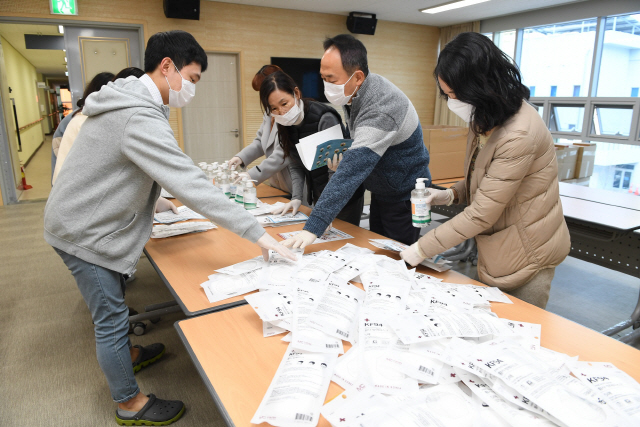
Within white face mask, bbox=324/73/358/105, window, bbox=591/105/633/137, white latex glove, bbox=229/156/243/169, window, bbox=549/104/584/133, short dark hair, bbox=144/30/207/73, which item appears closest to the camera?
short dark hair, bbox=144/30/207/73

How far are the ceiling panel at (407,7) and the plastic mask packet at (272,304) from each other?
18.5ft

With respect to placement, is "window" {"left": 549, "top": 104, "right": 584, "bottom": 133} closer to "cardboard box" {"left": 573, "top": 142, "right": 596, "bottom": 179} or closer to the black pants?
"cardboard box" {"left": 573, "top": 142, "right": 596, "bottom": 179}

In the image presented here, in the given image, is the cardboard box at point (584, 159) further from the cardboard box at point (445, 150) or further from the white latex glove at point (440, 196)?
the white latex glove at point (440, 196)

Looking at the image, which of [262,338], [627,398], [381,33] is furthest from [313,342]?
[381,33]

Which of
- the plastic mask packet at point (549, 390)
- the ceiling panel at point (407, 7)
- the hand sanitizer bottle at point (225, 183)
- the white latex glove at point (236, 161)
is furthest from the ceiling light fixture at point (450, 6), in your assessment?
the plastic mask packet at point (549, 390)

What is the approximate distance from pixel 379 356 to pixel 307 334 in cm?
18

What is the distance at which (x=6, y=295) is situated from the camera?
9.37ft

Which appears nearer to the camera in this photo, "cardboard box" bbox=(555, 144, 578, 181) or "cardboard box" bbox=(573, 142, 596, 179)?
"cardboard box" bbox=(555, 144, 578, 181)

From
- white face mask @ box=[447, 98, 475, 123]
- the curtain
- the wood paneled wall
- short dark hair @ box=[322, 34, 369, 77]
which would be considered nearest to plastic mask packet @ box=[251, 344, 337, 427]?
white face mask @ box=[447, 98, 475, 123]

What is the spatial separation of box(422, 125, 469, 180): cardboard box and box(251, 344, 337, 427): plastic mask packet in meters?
2.75

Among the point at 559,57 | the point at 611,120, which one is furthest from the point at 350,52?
the point at 559,57

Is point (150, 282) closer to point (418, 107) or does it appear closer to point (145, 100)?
point (145, 100)

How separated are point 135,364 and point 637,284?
354 centimetres

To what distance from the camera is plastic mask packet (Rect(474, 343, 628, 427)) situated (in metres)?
0.70
